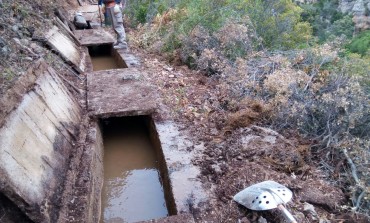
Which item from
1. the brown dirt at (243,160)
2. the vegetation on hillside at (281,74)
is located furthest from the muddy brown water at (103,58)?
the brown dirt at (243,160)

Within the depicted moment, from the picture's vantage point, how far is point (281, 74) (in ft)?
12.5

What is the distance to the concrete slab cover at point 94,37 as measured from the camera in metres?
7.01

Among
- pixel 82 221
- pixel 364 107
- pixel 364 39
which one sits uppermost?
pixel 364 107

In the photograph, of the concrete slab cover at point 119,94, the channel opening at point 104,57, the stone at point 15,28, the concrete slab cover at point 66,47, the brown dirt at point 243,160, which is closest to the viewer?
the brown dirt at point 243,160

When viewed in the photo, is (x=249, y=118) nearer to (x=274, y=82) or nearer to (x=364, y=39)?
(x=274, y=82)

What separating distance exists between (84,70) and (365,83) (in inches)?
168

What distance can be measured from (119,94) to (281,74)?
210 cm

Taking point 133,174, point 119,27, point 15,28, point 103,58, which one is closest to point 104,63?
point 103,58

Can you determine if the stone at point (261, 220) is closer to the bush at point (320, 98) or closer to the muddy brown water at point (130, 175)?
the bush at point (320, 98)

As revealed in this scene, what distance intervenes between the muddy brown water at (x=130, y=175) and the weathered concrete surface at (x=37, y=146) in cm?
61

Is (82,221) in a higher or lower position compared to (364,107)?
lower

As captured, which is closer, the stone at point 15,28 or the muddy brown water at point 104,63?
the stone at point 15,28

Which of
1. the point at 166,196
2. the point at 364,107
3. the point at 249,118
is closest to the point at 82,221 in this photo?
the point at 166,196

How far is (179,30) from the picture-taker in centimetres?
599
